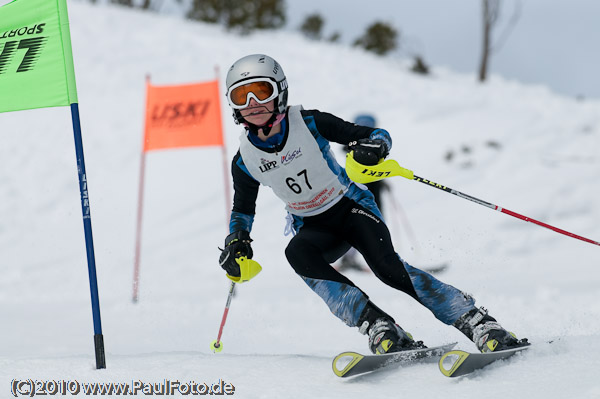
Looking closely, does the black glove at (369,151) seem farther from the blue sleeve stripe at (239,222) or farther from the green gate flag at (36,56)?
the green gate flag at (36,56)

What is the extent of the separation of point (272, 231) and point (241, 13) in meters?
15.5

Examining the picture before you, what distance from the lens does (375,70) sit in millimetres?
19000

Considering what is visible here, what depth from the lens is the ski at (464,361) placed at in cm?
285

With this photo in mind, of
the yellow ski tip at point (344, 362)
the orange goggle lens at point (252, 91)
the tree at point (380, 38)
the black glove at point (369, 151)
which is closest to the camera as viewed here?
the yellow ski tip at point (344, 362)

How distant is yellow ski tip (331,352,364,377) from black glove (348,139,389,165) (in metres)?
1.00

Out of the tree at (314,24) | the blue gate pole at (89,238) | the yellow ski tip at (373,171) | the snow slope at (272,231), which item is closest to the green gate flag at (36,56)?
the blue gate pole at (89,238)

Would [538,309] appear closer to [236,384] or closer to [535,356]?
[535,356]

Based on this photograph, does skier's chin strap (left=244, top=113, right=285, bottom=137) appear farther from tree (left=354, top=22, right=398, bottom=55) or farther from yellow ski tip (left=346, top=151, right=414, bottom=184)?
tree (left=354, top=22, right=398, bottom=55)

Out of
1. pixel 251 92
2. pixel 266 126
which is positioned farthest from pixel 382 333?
pixel 251 92

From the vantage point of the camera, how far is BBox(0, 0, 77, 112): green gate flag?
3691 millimetres

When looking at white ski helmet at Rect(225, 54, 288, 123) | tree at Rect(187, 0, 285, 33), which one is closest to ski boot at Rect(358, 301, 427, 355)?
white ski helmet at Rect(225, 54, 288, 123)

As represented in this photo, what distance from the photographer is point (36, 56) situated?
12.2ft

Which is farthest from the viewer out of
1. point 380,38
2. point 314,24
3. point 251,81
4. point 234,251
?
point 314,24

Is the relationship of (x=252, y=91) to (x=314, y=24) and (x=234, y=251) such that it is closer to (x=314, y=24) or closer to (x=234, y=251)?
(x=234, y=251)
